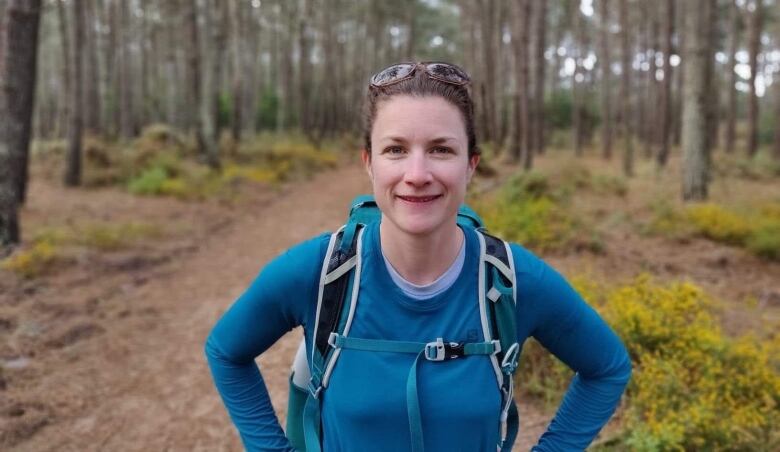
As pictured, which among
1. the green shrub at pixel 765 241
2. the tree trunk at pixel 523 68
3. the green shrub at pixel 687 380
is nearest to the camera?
the green shrub at pixel 687 380

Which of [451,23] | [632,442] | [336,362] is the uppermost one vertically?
[451,23]

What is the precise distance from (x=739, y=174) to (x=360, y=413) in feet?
55.4

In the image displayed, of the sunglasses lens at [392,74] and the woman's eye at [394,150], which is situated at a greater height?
the sunglasses lens at [392,74]

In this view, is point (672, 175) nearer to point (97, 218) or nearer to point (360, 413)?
point (97, 218)

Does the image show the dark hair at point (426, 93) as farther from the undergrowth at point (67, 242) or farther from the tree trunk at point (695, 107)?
the tree trunk at point (695, 107)

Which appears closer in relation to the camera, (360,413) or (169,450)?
(360,413)

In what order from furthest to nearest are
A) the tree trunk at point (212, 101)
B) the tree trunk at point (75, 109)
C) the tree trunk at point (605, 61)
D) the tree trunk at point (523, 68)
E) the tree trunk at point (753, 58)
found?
1. the tree trunk at point (605, 61)
2. the tree trunk at point (753, 58)
3. the tree trunk at point (212, 101)
4. the tree trunk at point (523, 68)
5. the tree trunk at point (75, 109)

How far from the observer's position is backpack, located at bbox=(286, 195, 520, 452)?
1617mm

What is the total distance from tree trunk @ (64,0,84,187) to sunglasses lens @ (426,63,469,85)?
→ 1278 cm

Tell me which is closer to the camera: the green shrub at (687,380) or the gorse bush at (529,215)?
the green shrub at (687,380)

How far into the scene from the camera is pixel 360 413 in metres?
1.62

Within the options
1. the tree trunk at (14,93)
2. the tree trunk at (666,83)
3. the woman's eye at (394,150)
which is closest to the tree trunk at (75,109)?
the tree trunk at (14,93)

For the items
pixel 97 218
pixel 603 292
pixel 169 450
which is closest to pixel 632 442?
pixel 603 292

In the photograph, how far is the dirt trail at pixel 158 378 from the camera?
405 cm
